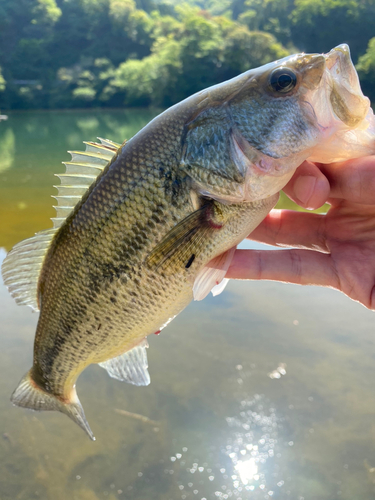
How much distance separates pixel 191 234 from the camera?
1.77 meters

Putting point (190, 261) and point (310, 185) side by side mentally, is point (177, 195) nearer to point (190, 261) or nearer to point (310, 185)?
point (190, 261)

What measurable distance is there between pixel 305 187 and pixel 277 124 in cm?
39

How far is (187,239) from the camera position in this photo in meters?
1.78

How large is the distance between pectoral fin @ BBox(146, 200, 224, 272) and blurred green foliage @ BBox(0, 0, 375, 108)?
47458 mm

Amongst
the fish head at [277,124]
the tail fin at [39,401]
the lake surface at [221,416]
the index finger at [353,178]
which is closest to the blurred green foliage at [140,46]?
the lake surface at [221,416]

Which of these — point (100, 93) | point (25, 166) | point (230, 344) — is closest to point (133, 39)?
point (100, 93)

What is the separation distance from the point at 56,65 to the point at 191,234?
8004 cm

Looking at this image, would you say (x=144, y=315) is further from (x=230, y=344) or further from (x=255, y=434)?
(x=230, y=344)

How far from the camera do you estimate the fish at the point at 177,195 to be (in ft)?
5.38

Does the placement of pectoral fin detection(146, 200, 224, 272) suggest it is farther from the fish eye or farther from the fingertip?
the fish eye

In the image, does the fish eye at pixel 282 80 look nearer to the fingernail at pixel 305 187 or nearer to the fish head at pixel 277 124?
the fish head at pixel 277 124

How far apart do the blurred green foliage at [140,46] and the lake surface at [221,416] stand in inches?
1787

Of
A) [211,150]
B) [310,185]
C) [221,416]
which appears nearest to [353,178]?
[310,185]

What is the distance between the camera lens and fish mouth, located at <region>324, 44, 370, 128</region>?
1.57 meters
